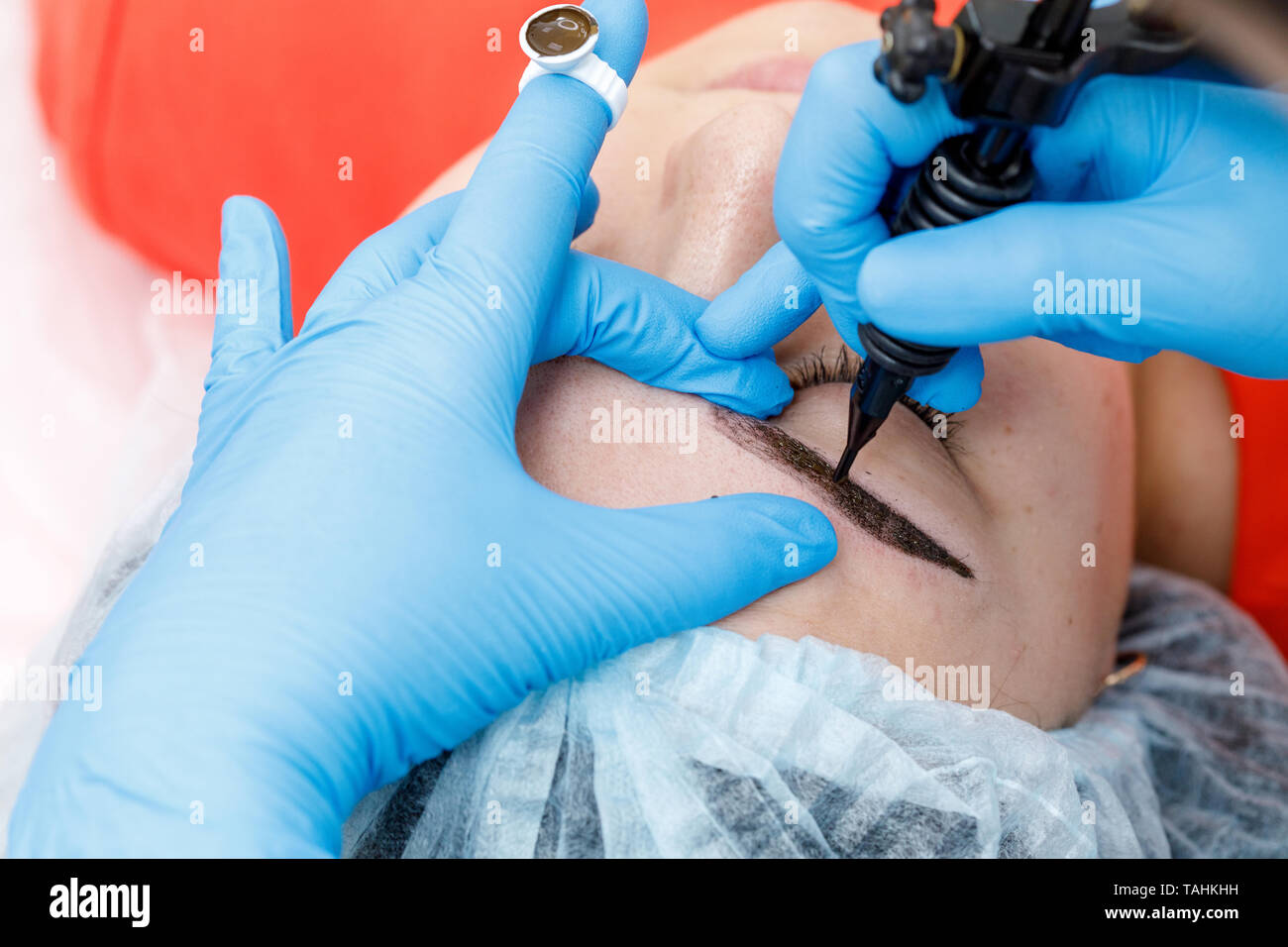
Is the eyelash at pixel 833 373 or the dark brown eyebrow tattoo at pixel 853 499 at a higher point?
the eyelash at pixel 833 373

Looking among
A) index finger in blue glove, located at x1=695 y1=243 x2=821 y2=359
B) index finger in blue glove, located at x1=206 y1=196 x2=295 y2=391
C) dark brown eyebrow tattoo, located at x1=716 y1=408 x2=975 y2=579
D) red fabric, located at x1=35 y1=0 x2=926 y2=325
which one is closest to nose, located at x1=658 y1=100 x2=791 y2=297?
index finger in blue glove, located at x1=695 y1=243 x2=821 y2=359

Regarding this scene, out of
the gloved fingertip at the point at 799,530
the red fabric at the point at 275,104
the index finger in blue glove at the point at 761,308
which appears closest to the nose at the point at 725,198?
the index finger in blue glove at the point at 761,308

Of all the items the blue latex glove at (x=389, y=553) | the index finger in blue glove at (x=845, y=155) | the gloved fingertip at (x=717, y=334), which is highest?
the index finger in blue glove at (x=845, y=155)

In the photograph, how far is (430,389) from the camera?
87 centimetres

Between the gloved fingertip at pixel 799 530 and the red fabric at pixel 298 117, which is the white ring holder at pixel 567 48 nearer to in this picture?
the gloved fingertip at pixel 799 530

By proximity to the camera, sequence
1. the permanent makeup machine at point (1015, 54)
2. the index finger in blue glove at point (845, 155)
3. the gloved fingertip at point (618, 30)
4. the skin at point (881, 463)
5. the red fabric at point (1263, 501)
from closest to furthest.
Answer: the permanent makeup machine at point (1015, 54)
the index finger in blue glove at point (845, 155)
the skin at point (881, 463)
the gloved fingertip at point (618, 30)
the red fabric at point (1263, 501)

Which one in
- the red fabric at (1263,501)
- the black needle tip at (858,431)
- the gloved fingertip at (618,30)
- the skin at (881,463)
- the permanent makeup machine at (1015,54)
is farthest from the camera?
the red fabric at (1263,501)

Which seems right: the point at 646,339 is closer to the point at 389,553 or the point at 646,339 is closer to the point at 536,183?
the point at 536,183

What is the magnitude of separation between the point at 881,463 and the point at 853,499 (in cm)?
7

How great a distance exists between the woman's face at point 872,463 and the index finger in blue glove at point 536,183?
0.52ft

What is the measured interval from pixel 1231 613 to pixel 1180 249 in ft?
3.72

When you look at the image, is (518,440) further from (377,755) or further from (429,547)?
(377,755)

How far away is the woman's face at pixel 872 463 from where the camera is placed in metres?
1.01

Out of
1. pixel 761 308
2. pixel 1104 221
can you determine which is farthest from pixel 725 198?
pixel 1104 221
